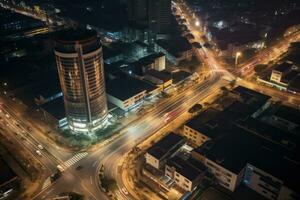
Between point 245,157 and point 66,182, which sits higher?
point 245,157

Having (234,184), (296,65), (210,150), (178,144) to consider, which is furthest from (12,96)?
(296,65)

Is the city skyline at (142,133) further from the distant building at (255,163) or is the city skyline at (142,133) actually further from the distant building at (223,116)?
the distant building at (223,116)

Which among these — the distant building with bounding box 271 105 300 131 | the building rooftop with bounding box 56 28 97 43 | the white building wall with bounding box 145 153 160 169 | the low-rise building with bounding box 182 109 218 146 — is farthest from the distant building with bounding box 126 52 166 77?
the distant building with bounding box 271 105 300 131

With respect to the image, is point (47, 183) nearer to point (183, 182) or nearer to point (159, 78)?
point (183, 182)

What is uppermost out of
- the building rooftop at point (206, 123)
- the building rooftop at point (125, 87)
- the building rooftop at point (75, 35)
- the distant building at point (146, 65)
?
the building rooftop at point (75, 35)

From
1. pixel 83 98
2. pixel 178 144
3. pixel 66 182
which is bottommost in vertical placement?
pixel 66 182

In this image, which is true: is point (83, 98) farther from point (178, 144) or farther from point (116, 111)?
point (178, 144)

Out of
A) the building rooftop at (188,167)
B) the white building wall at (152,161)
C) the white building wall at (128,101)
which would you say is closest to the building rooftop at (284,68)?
the white building wall at (128,101)
